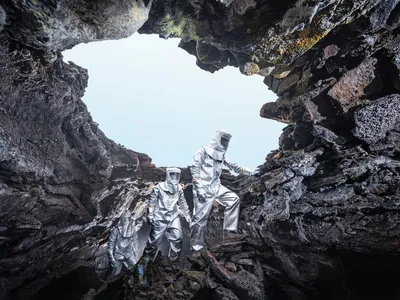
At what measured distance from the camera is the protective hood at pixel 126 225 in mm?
8591

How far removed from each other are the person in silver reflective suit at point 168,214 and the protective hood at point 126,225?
1465mm

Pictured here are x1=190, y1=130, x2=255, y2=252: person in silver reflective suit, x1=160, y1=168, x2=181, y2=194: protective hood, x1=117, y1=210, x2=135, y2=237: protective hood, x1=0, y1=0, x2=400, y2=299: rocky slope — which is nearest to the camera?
x1=0, y1=0, x2=400, y2=299: rocky slope

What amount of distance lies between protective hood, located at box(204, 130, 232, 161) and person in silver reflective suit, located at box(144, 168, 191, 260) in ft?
4.46

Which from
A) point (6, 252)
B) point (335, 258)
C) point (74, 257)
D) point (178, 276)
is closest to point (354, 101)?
point (335, 258)

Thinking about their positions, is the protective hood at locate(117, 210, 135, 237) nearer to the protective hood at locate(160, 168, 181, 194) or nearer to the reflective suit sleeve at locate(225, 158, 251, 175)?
the protective hood at locate(160, 168, 181, 194)

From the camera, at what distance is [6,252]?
15.1 ft

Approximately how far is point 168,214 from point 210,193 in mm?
1669

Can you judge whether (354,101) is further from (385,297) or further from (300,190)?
(385,297)

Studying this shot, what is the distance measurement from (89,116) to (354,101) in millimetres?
6460

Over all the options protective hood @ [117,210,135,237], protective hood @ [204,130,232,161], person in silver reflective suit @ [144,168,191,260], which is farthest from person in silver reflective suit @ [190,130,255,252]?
protective hood @ [117,210,135,237]

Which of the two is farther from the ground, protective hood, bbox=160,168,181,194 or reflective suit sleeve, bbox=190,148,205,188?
reflective suit sleeve, bbox=190,148,205,188

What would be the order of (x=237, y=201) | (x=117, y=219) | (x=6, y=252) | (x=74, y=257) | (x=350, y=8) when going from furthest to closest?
(x=117, y=219) → (x=74, y=257) → (x=237, y=201) → (x=6, y=252) → (x=350, y=8)

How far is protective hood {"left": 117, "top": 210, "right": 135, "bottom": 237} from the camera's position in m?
8.59

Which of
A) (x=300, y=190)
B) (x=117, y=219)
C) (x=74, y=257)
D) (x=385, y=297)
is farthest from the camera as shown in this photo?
(x=117, y=219)
